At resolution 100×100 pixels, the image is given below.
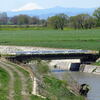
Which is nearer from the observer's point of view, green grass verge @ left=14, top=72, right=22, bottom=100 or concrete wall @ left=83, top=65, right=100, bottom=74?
green grass verge @ left=14, top=72, right=22, bottom=100

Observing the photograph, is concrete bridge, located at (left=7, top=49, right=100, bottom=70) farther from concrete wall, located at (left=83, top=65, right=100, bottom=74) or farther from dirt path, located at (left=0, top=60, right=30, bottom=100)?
dirt path, located at (left=0, top=60, right=30, bottom=100)

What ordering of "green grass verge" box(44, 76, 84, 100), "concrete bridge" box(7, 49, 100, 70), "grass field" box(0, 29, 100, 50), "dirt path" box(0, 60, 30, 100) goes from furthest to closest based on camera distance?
"grass field" box(0, 29, 100, 50), "concrete bridge" box(7, 49, 100, 70), "green grass verge" box(44, 76, 84, 100), "dirt path" box(0, 60, 30, 100)

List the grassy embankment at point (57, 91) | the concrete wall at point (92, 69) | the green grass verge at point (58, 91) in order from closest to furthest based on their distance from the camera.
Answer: the grassy embankment at point (57, 91) → the green grass verge at point (58, 91) → the concrete wall at point (92, 69)

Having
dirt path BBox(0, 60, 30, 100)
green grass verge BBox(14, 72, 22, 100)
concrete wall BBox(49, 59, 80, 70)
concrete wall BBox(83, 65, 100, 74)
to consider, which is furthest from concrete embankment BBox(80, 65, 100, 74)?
green grass verge BBox(14, 72, 22, 100)

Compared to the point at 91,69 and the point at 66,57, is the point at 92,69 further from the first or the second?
the point at 66,57

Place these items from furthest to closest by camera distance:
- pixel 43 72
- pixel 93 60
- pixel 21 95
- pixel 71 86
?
pixel 93 60 < pixel 43 72 < pixel 71 86 < pixel 21 95

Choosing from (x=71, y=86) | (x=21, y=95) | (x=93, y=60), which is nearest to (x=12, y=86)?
(x=21, y=95)

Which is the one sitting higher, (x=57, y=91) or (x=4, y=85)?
(x=4, y=85)

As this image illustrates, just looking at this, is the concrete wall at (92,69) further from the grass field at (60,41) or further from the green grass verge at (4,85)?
the green grass verge at (4,85)

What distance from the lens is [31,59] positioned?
7575 cm

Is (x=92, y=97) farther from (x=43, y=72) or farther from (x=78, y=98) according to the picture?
(x=43, y=72)

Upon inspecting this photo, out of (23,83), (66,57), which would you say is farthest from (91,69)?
(23,83)

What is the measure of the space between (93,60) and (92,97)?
120 ft

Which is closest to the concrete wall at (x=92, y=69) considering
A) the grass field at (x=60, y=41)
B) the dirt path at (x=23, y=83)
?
the grass field at (x=60, y=41)
